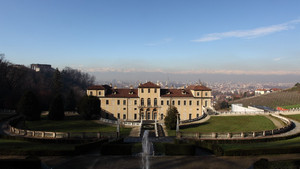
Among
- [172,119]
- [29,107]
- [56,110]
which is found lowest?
[172,119]

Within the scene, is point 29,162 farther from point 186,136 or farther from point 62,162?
point 186,136

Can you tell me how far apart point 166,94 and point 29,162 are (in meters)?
41.2

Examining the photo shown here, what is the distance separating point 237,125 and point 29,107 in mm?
37083

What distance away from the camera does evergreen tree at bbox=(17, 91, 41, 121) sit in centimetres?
3509

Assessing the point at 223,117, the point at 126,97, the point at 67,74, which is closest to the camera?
the point at 223,117

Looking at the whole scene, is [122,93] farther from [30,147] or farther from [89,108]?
[30,147]

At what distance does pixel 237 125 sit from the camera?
3338cm

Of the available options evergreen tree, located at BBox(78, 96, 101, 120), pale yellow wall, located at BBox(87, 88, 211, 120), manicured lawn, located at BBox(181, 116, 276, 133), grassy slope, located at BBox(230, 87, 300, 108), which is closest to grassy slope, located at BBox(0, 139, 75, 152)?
evergreen tree, located at BBox(78, 96, 101, 120)

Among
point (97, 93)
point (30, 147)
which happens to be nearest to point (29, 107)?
point (97, 93)

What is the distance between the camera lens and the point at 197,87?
52188mm

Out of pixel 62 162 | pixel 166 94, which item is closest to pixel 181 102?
pixel 166 94

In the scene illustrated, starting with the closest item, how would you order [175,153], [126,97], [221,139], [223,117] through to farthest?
[175,153] < [221,139] < [223,117] < [126,97]

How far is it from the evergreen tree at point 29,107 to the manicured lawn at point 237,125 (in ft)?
89.7

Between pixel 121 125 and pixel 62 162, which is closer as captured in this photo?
pixel 62 162
